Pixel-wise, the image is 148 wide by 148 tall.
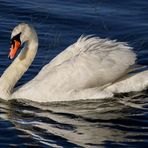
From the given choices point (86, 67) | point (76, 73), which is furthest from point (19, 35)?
point (86, 67)

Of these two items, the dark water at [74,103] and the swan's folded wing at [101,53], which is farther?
Answer: the swan's folded wing at [101,53]

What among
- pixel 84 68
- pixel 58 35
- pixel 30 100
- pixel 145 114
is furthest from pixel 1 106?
pixel 58 35

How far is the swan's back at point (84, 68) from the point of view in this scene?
45.4 feet

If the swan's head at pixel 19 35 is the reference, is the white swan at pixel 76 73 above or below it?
below

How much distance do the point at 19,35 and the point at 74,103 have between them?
1.58m

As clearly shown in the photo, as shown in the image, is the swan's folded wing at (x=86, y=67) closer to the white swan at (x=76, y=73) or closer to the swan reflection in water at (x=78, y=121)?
the white swan at (x=76, y=73)

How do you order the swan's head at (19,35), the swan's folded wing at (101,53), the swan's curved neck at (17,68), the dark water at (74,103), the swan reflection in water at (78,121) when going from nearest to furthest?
1. the swan reflection in water at (78,121)
2. the dark water at (74,103)
3. the swan's head at (19,35)
4. the swan's folded wing at (101,53)
5. the swan's curved neck at (17,68)

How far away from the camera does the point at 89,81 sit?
13914 millimetres

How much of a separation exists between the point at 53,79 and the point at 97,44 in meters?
1.07

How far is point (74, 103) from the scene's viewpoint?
45.3 ft

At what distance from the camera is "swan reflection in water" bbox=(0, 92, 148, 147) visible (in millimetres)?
11789

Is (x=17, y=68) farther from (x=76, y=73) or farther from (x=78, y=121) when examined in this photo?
(x=78, y=121)

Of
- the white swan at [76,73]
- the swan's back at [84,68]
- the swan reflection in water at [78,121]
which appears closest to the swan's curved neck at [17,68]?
the white swan at [76,73]

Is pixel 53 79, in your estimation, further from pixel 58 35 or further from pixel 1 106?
pixel 58 35
